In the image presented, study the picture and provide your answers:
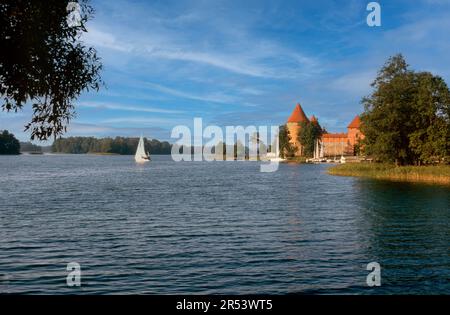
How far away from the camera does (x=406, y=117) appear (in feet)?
279

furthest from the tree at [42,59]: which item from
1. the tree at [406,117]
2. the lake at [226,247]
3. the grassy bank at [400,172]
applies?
the tree at [406,117]

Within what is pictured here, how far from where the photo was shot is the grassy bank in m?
70.4

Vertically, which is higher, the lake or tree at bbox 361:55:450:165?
tree at bbox 361:55:450:165

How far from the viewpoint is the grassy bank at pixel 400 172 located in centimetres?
7038

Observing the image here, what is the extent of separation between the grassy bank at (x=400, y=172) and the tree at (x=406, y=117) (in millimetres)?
2966

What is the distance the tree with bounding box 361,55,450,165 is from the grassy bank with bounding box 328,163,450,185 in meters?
2.97

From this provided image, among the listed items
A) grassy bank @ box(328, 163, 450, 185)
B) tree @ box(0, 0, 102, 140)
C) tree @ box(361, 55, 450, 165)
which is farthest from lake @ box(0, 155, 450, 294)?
tree @ box(361, 55, 450, 165)

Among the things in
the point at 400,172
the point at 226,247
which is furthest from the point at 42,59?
the point at 400,172

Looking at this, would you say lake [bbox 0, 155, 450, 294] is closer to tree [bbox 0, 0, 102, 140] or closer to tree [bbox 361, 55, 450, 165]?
tree [bbox 0, 0, 102, 140]

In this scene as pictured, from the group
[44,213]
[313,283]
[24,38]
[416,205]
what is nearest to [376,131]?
[416,205]

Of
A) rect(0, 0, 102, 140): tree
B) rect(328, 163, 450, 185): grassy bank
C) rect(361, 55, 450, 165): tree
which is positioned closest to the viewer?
rect(0, 0, 102, 140): tree

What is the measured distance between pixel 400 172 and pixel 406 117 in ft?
40.8

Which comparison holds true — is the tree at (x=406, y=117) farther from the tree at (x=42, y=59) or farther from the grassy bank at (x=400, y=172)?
→ the tree at (x=42, y=59)
